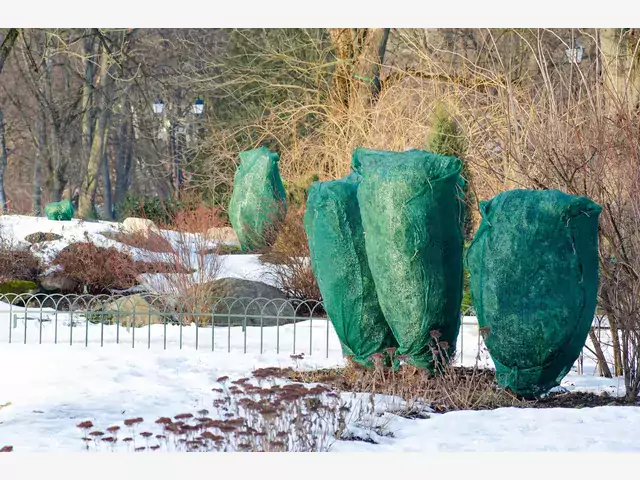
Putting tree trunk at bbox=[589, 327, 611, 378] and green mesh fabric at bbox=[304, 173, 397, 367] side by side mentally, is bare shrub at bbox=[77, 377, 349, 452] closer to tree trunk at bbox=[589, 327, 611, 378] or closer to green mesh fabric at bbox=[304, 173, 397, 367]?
green mesh fabric at bbox=[304, 173, 397, 367]

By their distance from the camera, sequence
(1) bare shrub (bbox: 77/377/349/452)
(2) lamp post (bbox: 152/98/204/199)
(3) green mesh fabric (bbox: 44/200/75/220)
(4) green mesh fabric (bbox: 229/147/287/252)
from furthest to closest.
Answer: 1. (2) lamp post (bbox: 152/98/204/199)
2. (3) green mesh fabric (bbox: 44/200/75/220)
3. (4) green mesh fabric (bbox: 229/147/287/252)
4. (1) bare shrub (bbox: 77/377/349/452)

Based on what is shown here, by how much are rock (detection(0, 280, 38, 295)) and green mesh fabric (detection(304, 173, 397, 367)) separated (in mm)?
6130

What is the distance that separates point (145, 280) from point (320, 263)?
407cm

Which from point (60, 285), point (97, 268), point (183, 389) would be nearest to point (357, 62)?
point (97, 268)

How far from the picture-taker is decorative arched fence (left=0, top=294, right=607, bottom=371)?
8445 mm

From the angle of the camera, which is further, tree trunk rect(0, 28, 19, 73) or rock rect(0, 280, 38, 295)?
tree trunk rect(0, 28, 19, 73)

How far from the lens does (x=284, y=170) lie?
656 inches

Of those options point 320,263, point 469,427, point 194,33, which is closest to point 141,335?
point 320,263

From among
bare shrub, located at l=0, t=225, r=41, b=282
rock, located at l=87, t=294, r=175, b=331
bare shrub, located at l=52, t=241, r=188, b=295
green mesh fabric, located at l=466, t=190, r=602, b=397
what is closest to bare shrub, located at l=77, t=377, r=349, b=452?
green mesh fabric, located at l=466, t=190, r=602, b=397

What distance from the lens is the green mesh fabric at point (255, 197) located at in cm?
1488

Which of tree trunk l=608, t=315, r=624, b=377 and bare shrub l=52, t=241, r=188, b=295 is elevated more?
bare shrub l=52, t=241, r=188, b=295

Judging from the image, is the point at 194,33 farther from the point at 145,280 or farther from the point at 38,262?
the point at 145,280

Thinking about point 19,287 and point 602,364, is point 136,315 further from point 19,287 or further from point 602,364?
point 602,364

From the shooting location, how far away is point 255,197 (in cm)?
1500
